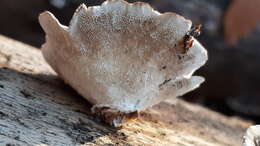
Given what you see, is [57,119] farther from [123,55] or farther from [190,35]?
[190,35]

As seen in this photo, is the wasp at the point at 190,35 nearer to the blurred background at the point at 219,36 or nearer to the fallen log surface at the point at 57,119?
the fallen log surface at the point at 57,119

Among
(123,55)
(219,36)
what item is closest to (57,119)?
(123,55)

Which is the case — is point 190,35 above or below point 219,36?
below

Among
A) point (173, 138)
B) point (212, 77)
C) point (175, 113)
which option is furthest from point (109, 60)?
point (212, 77)

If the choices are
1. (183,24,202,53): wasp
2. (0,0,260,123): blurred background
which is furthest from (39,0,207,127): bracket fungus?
(0,0,260,123): blurred background

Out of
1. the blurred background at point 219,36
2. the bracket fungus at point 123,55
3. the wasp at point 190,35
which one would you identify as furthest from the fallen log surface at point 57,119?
the blurred background at point 219,36

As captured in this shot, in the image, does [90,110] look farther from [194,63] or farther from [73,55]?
[194,63]
